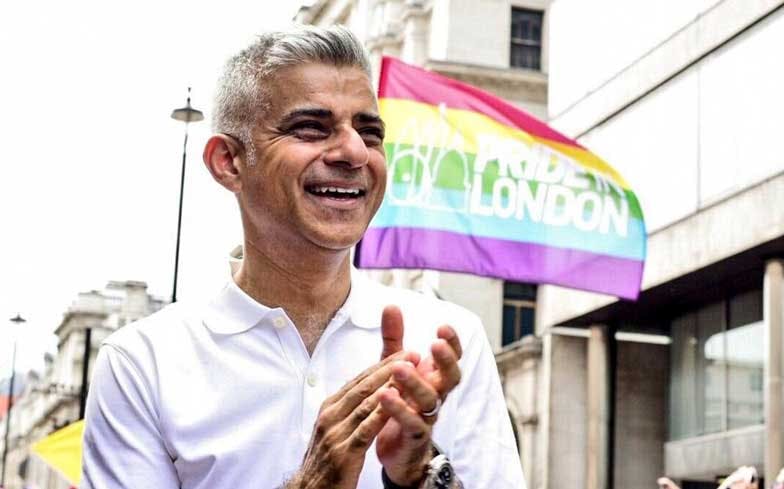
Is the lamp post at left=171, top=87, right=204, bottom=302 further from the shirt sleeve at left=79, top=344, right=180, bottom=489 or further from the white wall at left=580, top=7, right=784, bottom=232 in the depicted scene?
the shirt sleeve at left=79, top=344, right=180, bottom=489

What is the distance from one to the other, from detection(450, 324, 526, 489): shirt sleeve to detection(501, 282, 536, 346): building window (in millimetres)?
51574

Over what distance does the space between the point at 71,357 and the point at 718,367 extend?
96198mm

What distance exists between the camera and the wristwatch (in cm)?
288

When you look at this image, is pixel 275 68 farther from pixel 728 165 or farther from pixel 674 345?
pixel 674 345

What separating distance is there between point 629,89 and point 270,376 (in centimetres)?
2989

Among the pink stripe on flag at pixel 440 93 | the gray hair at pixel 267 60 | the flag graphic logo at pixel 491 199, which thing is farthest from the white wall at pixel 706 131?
the gray hair at pixel 267 60

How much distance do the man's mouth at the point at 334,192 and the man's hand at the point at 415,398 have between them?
57cm

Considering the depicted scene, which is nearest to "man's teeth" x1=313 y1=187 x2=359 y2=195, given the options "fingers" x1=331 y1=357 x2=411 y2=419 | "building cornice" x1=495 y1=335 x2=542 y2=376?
"fingers" x1=331 y1=357 x2=411 y2=419

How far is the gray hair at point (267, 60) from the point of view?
3303 millimetres

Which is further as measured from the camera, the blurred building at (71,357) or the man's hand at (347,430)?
the blurred building at (71,357)

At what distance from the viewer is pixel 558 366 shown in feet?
127

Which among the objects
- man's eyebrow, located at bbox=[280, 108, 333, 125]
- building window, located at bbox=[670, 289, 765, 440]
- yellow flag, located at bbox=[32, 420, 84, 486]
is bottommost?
yellow flag, located at bbox=[32, 420, 84, 486]

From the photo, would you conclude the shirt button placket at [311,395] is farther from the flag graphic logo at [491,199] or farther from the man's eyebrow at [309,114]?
the flag graphic logo at [491,199]

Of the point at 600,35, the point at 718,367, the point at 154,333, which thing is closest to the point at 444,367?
the point at 154,333
